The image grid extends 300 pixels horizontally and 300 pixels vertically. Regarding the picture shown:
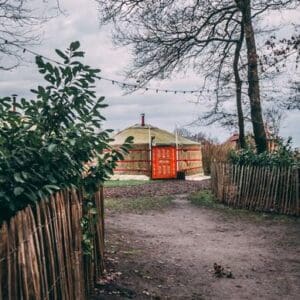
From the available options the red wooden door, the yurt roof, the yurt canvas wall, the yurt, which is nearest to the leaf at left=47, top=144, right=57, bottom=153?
the yurt

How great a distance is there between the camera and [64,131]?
4242 millimetres

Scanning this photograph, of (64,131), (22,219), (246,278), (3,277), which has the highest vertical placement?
(64,131)

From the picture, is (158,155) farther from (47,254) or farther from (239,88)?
(47,254)

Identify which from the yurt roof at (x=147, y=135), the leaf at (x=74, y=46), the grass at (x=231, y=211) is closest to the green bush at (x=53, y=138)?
the leaf at (x=74, y=46)

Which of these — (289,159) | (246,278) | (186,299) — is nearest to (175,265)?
(246,278)

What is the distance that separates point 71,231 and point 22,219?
141 centimetres

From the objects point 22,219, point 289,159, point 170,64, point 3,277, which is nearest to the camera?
point 3,277

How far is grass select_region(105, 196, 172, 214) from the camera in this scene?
13.9 m

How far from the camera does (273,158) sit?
13695 mm

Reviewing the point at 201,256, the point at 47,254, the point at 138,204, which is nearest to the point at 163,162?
the point at 138,204

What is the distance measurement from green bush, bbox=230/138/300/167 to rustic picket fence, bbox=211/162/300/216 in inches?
10.7

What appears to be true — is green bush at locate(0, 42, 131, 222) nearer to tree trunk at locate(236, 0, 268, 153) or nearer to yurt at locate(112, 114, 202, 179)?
tree trunk at locate(236, 0, 268, 153)

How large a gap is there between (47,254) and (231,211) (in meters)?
10.7

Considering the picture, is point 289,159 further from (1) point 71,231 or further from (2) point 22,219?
(2) point 22,219
